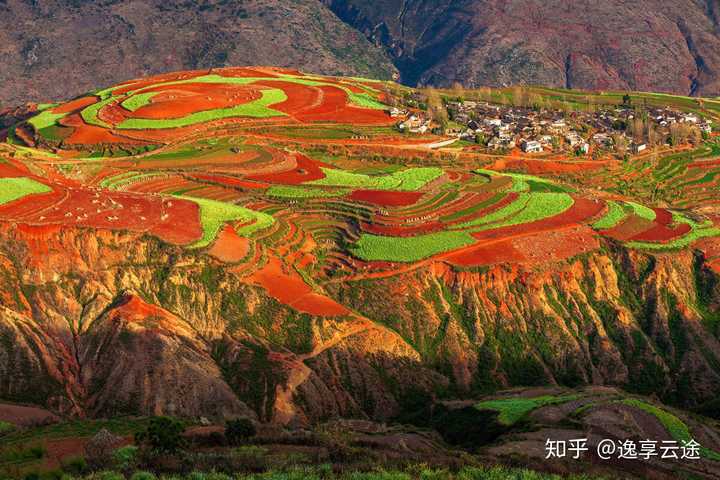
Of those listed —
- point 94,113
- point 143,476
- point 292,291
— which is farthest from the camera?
point 94,113

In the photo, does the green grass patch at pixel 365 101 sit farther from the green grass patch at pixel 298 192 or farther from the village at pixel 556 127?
the green grass patch at pixel 298 192

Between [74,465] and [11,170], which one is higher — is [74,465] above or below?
below

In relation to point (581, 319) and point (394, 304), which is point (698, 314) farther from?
point (394, 304)

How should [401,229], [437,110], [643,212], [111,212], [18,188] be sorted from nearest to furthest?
[111,212], [18,188], [401,229], [643,212], [437,110]

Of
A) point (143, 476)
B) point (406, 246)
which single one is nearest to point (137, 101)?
point (406, 246)

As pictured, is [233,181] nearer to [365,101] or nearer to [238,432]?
[365,101]

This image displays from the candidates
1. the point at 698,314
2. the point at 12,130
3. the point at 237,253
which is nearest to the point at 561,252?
the point at 698,314
